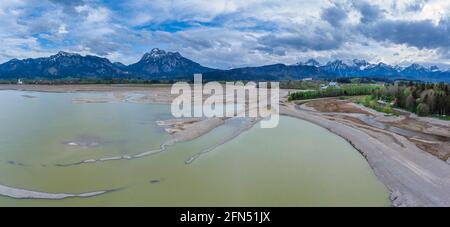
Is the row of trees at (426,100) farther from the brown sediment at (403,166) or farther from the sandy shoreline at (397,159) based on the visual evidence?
the brown sediment at (403,166)

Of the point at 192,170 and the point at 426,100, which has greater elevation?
the point at 426,100

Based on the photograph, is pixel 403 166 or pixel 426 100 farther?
pixel 426 100

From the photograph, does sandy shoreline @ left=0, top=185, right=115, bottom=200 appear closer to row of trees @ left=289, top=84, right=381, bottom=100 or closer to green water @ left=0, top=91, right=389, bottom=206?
green water @ left=0, top=91, right=389, bottom=206

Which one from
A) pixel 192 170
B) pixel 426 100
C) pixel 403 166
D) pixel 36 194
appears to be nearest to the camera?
pixel 36 194

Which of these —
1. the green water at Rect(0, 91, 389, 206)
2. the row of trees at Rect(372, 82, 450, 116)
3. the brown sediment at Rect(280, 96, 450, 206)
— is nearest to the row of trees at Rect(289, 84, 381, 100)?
the row of trees at Rect(372, 82, 450, 116)

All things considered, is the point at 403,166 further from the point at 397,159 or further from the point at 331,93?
the point at 331,93

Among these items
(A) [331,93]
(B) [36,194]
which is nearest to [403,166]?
(B) [36,194]

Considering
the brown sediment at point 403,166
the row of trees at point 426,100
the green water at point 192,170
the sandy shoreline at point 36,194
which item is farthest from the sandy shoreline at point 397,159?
the sandy shoreline at point 36,194

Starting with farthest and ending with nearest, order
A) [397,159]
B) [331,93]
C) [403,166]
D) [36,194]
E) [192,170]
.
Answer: [331,93]
[397,159]
[403,166]
[192,170]
[36,194]
